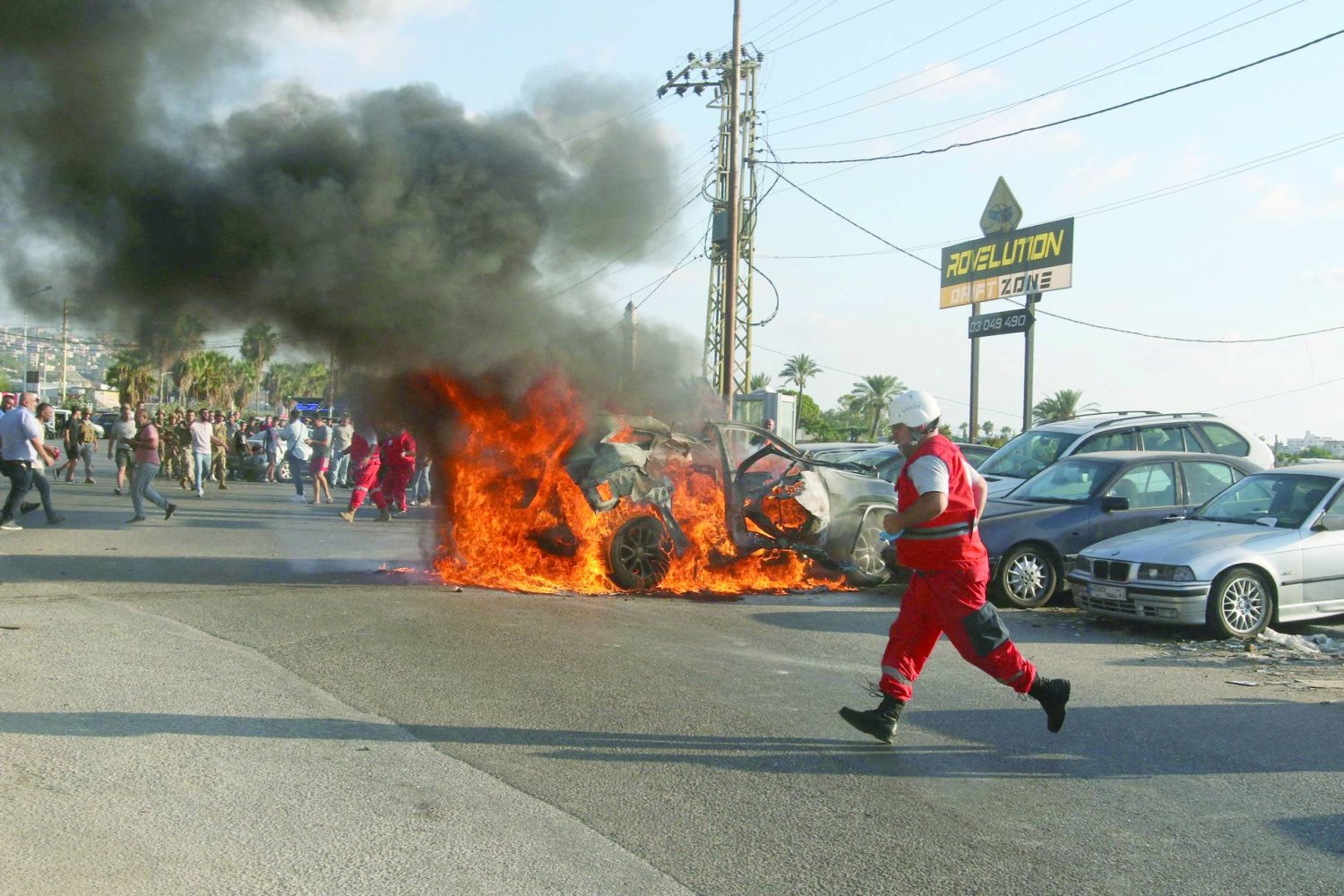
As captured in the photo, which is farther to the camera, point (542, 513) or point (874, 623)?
point (542, 513)

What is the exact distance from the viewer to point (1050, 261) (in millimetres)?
28562

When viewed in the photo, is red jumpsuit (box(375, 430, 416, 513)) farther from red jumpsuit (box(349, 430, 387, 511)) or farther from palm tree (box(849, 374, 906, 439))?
palm tree (box(849, 374, 906, 439))

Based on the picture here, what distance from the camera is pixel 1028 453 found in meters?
14.5

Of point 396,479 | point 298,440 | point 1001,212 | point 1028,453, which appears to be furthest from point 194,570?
point 1001,212

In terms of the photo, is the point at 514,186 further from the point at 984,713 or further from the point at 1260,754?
the point at 1260,754

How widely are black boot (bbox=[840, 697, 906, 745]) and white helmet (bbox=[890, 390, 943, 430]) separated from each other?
55.2 inches

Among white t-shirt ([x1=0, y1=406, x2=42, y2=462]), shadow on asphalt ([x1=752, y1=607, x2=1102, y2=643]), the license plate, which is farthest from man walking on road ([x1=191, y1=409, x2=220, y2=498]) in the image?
the license plate

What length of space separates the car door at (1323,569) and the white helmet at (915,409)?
524cm

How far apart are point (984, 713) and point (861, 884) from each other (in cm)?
271

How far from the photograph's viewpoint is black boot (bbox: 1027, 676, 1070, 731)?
553cm

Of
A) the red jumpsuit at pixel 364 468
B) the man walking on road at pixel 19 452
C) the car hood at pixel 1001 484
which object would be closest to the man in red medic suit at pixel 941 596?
the car hood at pixel 1001 484

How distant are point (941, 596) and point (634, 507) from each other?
5073 millimetres

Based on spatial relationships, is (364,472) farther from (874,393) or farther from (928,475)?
(874,393)

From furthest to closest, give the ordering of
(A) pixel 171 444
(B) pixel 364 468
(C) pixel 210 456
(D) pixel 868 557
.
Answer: (A) pixel 171 444
(C) pixel 210 456
(B) pixel 364 468
(D) pixel 868 557
